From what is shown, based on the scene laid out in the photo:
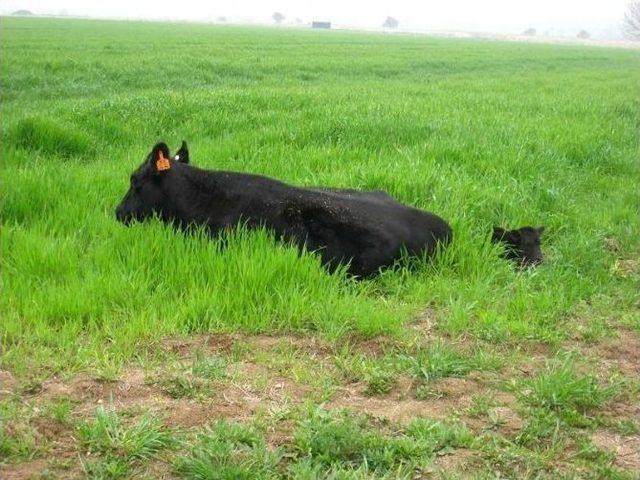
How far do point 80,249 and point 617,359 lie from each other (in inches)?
166

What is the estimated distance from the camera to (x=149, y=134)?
38.1ft

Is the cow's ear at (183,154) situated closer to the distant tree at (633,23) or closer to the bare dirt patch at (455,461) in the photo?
the bare dirt patch at (455,461)

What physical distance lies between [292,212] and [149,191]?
149 centimetres

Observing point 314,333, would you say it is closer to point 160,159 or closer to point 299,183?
point 160,159

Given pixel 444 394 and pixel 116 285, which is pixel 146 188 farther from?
pixel 444 394

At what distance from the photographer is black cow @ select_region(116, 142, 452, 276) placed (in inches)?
241

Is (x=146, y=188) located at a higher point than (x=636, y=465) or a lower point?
higher

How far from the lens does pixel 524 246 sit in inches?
271

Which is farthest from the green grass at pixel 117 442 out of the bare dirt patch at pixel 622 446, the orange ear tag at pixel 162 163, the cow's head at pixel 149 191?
the orange ear tag at pixel 162 163

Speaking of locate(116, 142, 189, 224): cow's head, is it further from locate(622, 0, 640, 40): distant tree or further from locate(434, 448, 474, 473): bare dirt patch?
locate(622, 0, 640, 40): distant tree

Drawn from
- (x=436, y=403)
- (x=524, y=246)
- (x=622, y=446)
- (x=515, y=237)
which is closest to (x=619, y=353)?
(x=622, y=446)

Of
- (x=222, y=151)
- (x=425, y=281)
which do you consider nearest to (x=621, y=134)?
(x=222, y=151)

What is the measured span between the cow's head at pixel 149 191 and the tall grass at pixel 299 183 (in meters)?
0.25

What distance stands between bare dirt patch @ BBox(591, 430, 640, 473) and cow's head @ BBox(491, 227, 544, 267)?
2.97 meters
